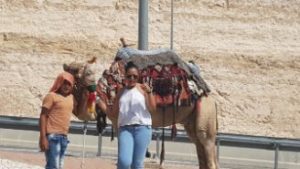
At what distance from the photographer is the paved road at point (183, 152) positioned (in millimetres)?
19031

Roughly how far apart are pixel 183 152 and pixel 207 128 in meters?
7.39

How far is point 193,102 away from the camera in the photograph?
12469 millimetres

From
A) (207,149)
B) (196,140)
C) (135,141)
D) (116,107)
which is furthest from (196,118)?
(135,141)

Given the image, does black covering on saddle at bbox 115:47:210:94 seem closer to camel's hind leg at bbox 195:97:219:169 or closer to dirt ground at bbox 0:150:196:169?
camel's hind leg at bbox 195:97:219:169

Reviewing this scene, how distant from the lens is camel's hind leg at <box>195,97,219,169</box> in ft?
40.7

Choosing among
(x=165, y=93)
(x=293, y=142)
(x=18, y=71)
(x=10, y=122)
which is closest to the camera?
(x=165, y=93)

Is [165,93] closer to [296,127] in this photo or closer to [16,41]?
[296,127]

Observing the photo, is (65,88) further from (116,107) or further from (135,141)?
(135,141)

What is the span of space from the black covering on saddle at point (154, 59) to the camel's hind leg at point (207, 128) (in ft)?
0.78

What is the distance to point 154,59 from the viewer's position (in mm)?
12234

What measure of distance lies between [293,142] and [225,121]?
24.2 feet

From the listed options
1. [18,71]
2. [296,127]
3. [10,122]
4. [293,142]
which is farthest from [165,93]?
[18,71]

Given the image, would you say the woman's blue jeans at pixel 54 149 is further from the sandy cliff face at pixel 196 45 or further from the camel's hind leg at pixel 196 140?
the sandy cliff face at pixel 196 45

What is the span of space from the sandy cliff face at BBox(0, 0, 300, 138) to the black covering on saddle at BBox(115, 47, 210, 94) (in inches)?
531
